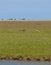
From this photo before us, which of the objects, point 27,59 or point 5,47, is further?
point 5,47

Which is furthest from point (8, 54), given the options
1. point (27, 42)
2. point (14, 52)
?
point (27, 42)

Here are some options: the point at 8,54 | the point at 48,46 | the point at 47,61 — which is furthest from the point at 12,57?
the point at 48,46

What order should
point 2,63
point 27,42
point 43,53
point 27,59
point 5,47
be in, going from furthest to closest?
point 27,42, point 5,47, point 43,53, point 27,59, point 2,63

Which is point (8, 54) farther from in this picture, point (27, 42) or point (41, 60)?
point (27, 42)

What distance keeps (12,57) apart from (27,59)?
1.68m

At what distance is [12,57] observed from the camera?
1431 inches

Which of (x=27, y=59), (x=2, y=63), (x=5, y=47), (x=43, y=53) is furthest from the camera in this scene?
(x=5, y=47)

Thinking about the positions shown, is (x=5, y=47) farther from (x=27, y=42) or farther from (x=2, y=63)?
(x=2, y=63)

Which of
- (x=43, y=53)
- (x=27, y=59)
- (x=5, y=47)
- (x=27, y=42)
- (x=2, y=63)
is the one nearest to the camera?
(x=2, y=63)

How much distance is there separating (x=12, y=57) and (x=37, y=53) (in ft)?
11.5

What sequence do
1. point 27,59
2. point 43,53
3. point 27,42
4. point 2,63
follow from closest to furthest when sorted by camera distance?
point 2,63, point 27,59, point 43,53, point 27,42

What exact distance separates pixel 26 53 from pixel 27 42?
20.6 feet

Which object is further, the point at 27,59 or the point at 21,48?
the point at 21,48

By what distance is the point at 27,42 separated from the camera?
147 ft
